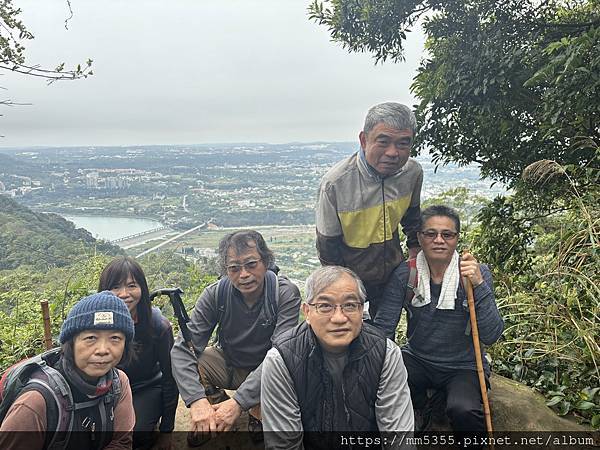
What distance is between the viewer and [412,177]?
3.17 meters

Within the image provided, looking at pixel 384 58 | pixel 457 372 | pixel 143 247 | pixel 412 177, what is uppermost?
pixel 384 58

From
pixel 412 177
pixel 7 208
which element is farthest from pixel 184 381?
pixel 7 208

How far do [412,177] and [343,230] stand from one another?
0.63 metres

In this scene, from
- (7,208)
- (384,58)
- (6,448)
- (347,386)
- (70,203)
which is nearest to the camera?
(6,448)

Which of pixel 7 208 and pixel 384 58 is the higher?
pixel 384 58

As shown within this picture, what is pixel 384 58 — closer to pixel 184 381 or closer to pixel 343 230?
pixel 343 230

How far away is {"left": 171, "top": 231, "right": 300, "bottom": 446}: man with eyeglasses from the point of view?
2.79m

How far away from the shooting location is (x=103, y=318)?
2217mm

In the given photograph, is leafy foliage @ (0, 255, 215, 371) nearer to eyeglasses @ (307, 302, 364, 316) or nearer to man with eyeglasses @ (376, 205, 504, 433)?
man with eyeglasses @ (376, 205, 504, 433)

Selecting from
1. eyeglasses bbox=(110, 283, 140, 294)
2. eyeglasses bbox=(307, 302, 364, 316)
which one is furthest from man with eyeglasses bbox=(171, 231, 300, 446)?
eyeglasses bbox=(307, 302, 364, 316)

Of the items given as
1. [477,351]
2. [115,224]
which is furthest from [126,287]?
[115,224]

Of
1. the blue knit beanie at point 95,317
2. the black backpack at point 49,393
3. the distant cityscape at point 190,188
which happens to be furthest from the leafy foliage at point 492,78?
the black backpack at point 49,393

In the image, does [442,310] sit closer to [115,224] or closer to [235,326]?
[235,326]

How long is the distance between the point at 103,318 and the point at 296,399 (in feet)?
3.55
